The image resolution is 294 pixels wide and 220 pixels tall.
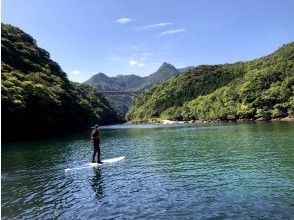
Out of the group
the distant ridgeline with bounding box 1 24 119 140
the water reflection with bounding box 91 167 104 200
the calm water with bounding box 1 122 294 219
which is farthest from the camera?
the distant ridgeline with bounding box 1 24 119 140

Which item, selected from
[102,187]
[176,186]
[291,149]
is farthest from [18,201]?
[291,149]

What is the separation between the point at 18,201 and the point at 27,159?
2256 centimetres

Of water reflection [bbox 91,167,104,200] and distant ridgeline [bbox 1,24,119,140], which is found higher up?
distant ridgeline [bbox 1,24,119,140]

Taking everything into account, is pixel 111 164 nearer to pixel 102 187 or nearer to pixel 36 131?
pixel 102 187

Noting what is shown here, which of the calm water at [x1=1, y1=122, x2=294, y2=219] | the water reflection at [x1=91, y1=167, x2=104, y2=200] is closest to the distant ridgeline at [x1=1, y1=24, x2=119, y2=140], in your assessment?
the calm water at [x1=1, y1=122, x2=294, y2=219]

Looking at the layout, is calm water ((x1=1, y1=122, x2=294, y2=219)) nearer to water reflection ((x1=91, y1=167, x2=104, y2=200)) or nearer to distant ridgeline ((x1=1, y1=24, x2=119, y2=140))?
water reflection ((x1=91, y1=167, x2=104, y2=200))

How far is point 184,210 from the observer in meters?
18.2

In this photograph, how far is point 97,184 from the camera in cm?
2633

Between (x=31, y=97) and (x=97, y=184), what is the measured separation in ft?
262

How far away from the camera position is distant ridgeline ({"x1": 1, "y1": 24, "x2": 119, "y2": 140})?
292 feet

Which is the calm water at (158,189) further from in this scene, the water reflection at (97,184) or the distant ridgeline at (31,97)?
the distant ridgeline at (31,97)

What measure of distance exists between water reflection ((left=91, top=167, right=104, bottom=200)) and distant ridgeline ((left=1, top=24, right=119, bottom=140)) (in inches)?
2257

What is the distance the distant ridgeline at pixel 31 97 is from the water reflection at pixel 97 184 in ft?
188

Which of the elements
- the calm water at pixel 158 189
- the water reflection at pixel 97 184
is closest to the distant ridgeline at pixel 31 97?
the calm water at pixel 158 189
